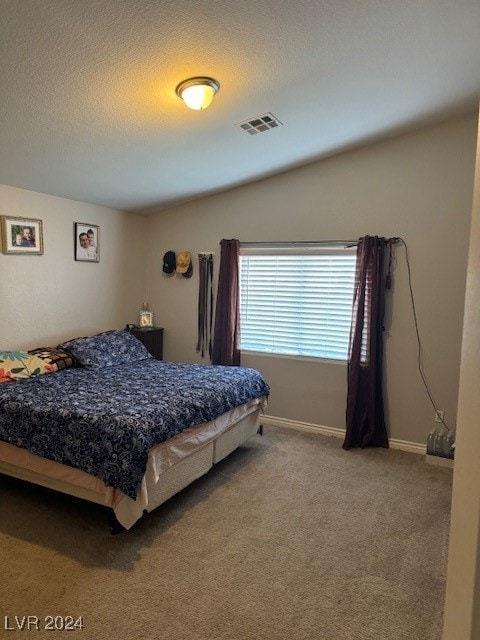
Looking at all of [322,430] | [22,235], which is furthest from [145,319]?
[322,430]

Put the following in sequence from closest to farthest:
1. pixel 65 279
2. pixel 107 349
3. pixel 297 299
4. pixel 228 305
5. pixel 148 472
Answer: pixel 148 472 < pixel 107 349 < pixel 65 279 < pixel 297 299 < pixel 228 305

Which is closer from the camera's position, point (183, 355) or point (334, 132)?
point (334, 132)

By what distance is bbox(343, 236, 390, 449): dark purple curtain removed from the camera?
11.8 ft

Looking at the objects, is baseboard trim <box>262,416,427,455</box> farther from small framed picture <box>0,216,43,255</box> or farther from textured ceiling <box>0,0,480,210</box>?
small framed picture <box>0,216,43,255</box>

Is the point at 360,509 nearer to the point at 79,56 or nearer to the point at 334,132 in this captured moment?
the point at 334,132

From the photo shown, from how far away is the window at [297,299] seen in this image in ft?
12.8

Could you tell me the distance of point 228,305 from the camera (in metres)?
4.29

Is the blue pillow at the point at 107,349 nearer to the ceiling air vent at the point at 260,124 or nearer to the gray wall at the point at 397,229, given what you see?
the gray wall at the point at 397,229

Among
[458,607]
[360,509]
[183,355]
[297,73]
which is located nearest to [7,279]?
[183,355]

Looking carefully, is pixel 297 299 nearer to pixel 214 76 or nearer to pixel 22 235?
pixel 214 76

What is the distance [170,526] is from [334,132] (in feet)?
10.2

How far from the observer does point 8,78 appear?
6.88ft

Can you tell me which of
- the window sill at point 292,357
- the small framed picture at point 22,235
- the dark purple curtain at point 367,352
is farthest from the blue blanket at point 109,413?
the small framed picture at point 22,235

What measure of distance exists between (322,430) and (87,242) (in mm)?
3037
